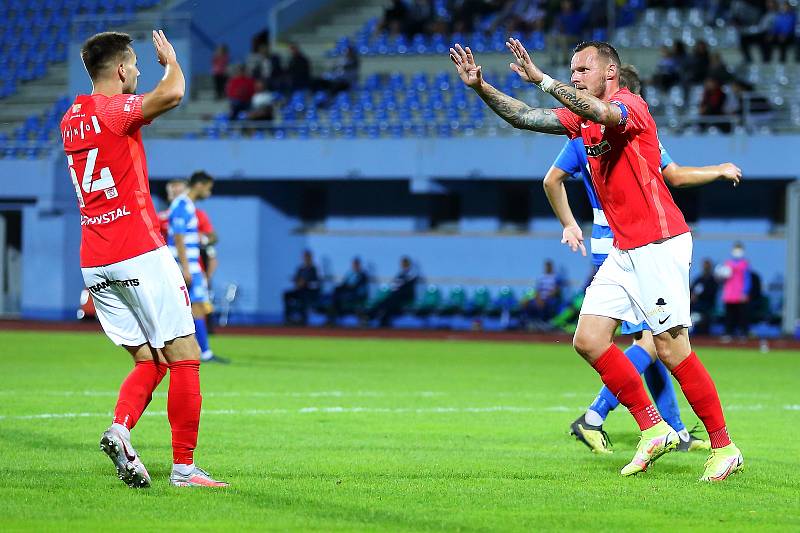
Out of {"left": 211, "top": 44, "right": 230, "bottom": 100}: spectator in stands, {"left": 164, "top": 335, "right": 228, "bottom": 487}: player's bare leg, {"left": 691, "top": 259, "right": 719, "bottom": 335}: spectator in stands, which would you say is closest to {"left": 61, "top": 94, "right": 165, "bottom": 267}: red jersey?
{"left": 164, "top": 335, "right": 228, "bottom": 487}: player's bare leg

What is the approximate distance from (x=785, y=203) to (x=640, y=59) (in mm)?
4776

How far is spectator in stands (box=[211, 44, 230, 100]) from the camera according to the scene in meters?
35.1

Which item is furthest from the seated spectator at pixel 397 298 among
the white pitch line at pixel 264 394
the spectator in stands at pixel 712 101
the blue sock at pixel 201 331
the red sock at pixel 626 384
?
the red sock at pixel 626 384

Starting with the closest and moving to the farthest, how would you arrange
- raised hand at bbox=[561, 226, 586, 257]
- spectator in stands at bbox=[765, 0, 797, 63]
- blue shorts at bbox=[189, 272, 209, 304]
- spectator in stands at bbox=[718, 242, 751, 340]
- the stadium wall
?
1. raised hand at bbox=[561, 226, 586, 257]
2. blue shorts at bbox=[189, 272, 209, 304]
3. spectator in stands at bbox=[718, 242, 751, 340]
4. spectator in stands at bbox=[765, 0, 797, 63]
5. the stadium wall

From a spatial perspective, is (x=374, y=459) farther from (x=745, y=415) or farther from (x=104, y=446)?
(x=745, y=415)

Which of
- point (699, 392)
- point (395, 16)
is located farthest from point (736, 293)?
point (699, 392)

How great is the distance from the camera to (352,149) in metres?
31.4

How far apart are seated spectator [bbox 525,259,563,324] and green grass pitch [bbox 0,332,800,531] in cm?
1420

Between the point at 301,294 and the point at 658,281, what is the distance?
25.6 meters

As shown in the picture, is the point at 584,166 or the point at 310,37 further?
the point at 310,37

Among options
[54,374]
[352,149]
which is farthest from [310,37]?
[54,374]

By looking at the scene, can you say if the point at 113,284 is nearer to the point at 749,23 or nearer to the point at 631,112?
the point at 631,112

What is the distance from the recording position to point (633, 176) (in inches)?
289

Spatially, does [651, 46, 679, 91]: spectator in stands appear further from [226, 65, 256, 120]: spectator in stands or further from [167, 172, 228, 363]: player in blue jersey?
[167, 172, 228, 363]: player in blue jersey
